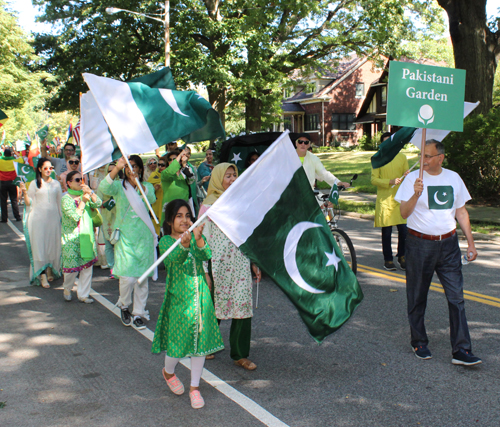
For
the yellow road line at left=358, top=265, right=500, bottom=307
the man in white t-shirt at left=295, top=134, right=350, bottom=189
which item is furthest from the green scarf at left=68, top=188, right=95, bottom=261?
the yellow road line at left=358, top=265, right=500, bottom=307

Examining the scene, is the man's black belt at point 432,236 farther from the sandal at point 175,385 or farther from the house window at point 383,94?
the house window at point 383,94

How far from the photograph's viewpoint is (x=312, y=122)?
2080 inches

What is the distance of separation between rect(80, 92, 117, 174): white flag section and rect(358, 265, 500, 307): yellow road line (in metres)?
4.18

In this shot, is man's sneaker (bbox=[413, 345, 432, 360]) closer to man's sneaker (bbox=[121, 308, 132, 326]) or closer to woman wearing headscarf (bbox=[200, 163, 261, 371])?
woman wearing headscarf (bbox=[200, 163, 261, 371])

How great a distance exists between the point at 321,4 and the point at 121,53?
1010 centimetres

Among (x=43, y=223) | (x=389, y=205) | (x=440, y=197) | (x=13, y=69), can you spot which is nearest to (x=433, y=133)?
(x=389, y=205)

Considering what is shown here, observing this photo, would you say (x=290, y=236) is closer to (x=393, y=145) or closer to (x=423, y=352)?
(x=423, y=352)

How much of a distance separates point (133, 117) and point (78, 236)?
189 cm

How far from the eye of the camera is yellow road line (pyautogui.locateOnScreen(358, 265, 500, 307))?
6.41 metres

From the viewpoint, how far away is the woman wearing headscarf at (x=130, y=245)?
591cm

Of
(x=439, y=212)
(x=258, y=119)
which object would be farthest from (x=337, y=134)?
(x=439, y=212)

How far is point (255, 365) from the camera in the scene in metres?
4.71

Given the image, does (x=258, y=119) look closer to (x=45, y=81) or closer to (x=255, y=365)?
(x=45, y=81)

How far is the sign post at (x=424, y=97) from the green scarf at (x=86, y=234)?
13.3 feet
